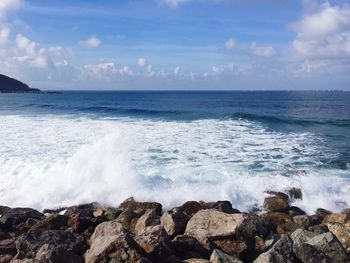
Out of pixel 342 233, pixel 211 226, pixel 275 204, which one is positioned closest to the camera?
pixel 211 226

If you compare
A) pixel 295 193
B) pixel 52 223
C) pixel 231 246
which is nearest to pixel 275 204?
pixel 295 193

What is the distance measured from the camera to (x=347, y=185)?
13500mm

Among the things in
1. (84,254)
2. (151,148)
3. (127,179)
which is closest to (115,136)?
(151,148)

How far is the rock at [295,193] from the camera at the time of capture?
42.0ft

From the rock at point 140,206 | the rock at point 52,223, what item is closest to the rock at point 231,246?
the rock at point 140,206

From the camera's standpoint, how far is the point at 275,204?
1160 centimetres

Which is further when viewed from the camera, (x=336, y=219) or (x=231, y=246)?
(x=336, y=219)

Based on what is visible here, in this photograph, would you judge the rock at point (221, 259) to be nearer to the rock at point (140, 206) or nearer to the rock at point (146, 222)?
the rock at point (146, 222)

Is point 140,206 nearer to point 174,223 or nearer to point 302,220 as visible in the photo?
point 174,223

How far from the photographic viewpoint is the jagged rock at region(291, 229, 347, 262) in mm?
6824

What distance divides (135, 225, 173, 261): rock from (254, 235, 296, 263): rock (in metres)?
1.41

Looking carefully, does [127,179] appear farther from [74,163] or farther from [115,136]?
[115,136]

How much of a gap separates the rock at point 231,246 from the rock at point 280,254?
2.26 ft

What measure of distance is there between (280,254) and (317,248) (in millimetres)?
740
